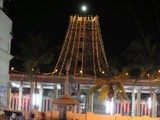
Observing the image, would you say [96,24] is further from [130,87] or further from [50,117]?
[50,117]

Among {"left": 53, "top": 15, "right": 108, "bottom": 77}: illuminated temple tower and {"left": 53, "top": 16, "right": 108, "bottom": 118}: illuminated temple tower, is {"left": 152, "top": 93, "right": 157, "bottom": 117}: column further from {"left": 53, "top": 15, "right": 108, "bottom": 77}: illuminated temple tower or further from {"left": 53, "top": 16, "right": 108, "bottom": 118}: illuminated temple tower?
{"left": 53, "top": 15, "right": 108, "bottom": 77}: illuminated temple tower

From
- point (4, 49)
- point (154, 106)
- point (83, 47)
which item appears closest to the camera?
point (4, 49)

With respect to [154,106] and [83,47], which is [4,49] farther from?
[83,47]

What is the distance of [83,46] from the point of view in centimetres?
8644

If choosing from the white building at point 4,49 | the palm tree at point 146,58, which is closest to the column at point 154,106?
the palm tree at point 146,58

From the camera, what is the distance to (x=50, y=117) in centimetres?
4194

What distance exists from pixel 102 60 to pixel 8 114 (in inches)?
2054

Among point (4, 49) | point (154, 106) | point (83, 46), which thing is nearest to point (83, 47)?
point (83, 46)

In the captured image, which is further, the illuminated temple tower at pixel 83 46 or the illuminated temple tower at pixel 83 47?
the illuminated temple tower at pixel 83 46

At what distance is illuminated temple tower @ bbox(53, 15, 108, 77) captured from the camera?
8338cm

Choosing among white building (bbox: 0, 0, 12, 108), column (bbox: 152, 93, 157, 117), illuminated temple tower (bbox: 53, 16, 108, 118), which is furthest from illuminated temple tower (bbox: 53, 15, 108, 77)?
white building (bbox: 0, 0, 12, 108)

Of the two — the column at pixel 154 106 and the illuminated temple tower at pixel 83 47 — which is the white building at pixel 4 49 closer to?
the column at pixel 154 106

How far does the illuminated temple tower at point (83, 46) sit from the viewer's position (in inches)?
3282

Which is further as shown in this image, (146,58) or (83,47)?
(83,47)
